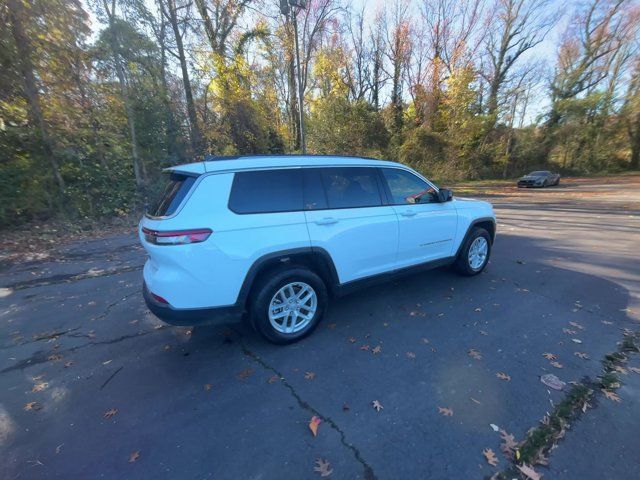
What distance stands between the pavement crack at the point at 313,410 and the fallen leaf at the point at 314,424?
3cm

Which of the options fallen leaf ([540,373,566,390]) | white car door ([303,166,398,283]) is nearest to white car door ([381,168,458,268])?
white car door ([303,166,398,283])

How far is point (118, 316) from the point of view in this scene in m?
3.86

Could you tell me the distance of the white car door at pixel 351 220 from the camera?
3.16 m

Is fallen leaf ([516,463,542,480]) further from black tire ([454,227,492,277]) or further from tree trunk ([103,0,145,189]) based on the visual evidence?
tree trunk ([103,0,145,189])

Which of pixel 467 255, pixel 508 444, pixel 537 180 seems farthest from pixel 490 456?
pixel 537 180

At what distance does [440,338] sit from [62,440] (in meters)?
3.34

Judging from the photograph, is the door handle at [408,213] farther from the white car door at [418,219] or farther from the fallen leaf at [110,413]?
the fallen leaf at [110,413]

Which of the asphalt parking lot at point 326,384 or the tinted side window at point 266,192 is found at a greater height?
the tinted side window at point 266,192

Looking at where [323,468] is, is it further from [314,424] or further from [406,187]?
[406,187]

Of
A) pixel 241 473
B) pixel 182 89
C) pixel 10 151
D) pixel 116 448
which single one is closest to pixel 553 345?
pixel 241 473

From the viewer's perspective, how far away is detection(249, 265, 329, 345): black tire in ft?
9.47

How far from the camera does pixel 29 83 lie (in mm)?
8484

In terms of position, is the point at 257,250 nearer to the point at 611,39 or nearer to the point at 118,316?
the point at 118,316

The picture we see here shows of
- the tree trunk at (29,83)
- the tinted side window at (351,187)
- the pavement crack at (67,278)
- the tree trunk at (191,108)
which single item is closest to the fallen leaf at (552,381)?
the tinted side window at (351,187)
